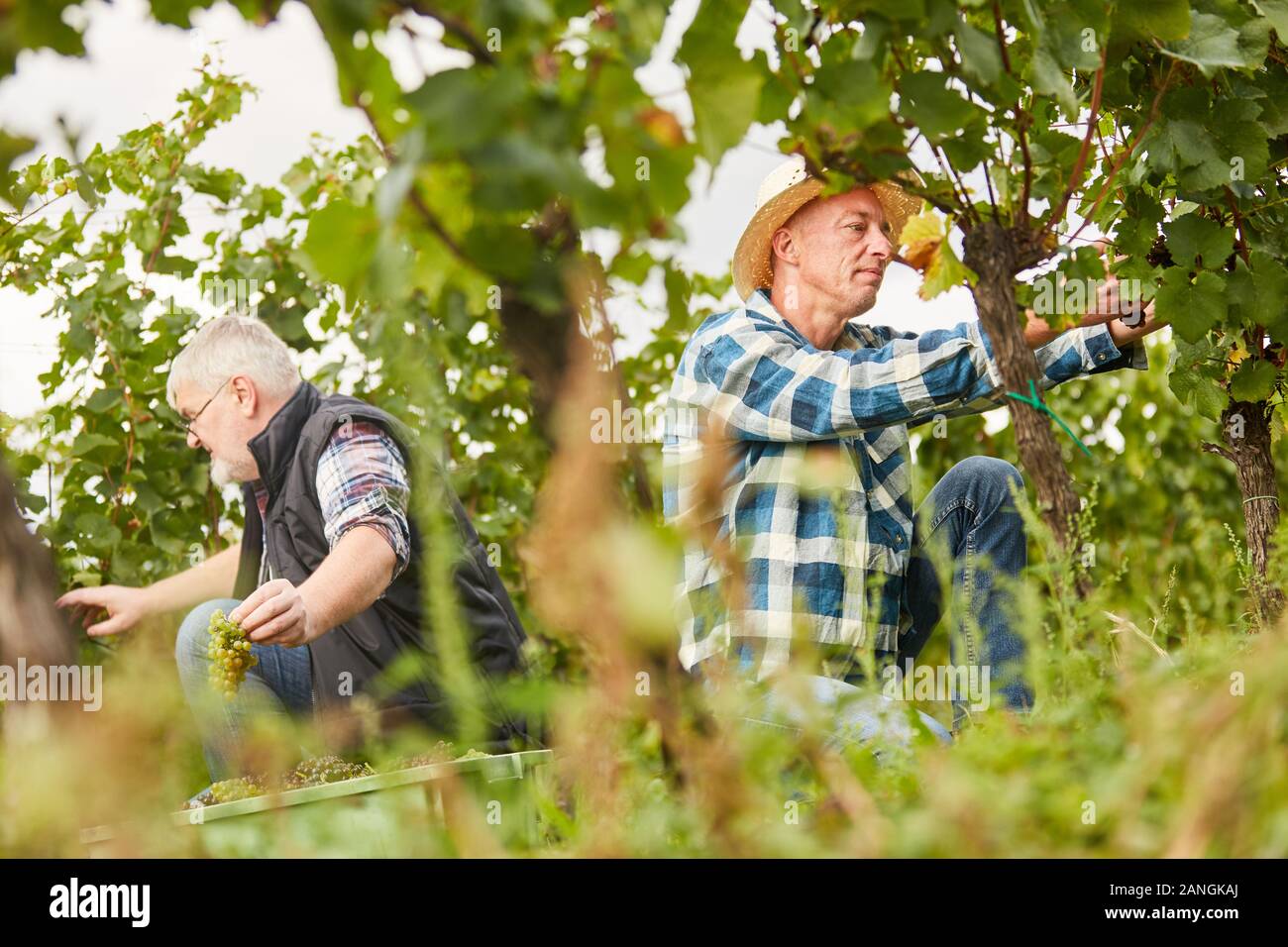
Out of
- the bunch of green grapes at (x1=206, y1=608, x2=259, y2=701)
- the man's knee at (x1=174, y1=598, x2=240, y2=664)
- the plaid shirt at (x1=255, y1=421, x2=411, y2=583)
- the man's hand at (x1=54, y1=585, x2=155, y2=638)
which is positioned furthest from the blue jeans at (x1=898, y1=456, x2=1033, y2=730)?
the man's hand at (x1=54, y1=585, x2=155, y2=638)

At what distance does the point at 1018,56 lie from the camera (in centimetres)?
197

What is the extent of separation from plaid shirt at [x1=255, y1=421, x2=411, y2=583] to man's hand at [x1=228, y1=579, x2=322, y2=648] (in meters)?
0.26

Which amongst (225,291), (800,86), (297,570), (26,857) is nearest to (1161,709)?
(800,86)

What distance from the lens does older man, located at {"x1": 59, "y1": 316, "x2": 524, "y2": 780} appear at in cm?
264

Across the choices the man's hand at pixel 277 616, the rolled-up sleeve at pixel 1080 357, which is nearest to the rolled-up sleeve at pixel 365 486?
the man's hand at pixel 277 616

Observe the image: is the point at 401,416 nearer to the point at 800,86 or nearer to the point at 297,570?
the point at 297,570

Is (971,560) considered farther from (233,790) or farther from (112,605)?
(112,605)

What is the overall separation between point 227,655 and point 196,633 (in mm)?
323

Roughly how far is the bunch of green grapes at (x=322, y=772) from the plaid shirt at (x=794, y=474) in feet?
2.08

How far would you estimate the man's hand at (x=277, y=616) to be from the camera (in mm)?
2393

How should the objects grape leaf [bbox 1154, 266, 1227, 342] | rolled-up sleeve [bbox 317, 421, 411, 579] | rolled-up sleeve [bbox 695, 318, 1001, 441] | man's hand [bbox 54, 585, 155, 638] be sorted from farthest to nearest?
1. man's hand [bbox 54, 585, 155, 638]
2. rolled-up sleeve [bbox 317, 421, 411, 579]
3. grape leaf [bbox 1154, 266, 1227, 342]
4. rolled-up sleeve [bbox 695, 318, 1001, 441]

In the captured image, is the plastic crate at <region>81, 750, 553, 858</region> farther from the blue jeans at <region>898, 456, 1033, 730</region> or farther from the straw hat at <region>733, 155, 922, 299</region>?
the straw hat at <region>733, 155, 922, 299</region>

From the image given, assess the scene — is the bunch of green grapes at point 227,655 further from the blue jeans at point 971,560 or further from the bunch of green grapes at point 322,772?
the blue jeans at point 971,560
